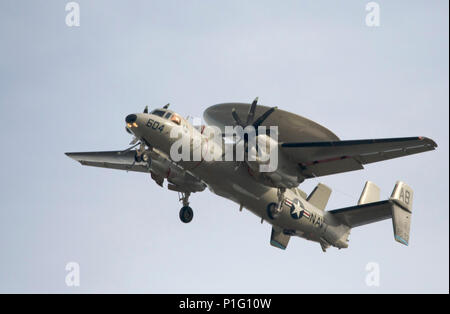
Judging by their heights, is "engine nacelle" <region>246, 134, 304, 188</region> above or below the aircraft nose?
below

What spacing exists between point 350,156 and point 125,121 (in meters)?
11.2

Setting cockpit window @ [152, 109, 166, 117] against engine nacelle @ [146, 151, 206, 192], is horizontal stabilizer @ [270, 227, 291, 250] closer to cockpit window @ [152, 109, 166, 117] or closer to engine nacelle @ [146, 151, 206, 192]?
engine nacelle @ [146, 151, 206, 192]

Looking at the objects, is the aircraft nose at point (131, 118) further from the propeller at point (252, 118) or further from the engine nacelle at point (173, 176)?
the propeller at point (252, 118)

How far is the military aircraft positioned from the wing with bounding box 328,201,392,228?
56 millimetres

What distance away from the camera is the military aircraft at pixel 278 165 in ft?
107

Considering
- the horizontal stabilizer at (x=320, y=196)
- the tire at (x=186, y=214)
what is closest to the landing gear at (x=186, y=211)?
the tire at (x=186, y=214)

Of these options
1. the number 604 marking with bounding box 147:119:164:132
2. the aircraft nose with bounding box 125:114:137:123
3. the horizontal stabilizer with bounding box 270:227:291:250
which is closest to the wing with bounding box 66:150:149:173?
the number 604 marking with bounding box 147:119:164:132

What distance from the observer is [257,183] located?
3491 centimetres

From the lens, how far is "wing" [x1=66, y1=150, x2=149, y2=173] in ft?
130

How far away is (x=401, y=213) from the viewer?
37125mm

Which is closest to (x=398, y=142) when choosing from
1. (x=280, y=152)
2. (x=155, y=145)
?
(x=280, y=152)

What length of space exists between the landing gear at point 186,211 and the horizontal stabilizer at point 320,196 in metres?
6.82
